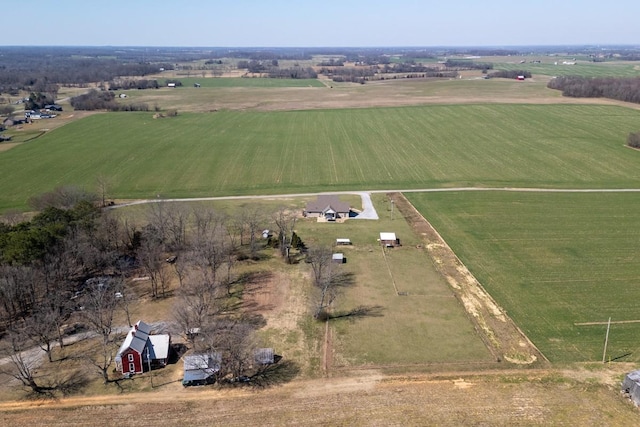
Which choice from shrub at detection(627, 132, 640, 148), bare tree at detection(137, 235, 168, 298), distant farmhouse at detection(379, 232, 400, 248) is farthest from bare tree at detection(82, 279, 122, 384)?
shrub at detection(627, 132, 640, 148)

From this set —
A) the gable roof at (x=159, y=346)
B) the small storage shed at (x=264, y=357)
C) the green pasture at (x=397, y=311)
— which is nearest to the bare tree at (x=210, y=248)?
the gable roof at (x=159, y=346)

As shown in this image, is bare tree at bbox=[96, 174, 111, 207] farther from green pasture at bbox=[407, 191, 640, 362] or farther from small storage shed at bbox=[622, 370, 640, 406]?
small storage shed at bbox=[622, 370, 640, 406]

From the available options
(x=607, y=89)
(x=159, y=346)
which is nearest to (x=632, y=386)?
(x=159, y=346)

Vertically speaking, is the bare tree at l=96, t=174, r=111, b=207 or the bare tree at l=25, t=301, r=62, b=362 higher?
the bare tree at l=96, t=174, r=111, b=207

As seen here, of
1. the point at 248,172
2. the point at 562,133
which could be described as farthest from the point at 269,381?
the point at 562,133

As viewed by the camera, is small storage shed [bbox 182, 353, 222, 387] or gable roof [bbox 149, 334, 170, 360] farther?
gable roof [bbox 149, 334, 170, 360]

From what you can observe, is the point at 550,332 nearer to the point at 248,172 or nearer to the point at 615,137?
the point at 248,172

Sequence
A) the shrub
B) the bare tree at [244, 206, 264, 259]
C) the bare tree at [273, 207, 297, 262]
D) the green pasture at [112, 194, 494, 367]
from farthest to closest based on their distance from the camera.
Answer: the shrub, the bare tree at [244, 206, 264, 259], the bare tree at [273, 207, 297, 262], the green pasture at [112, 194, 494, 367]
